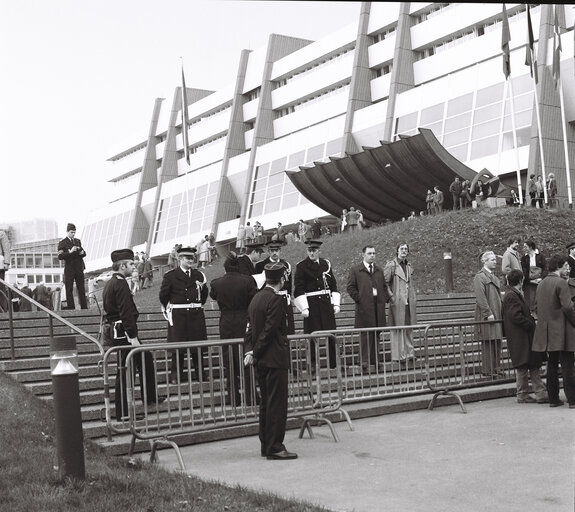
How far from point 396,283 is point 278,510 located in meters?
7.28

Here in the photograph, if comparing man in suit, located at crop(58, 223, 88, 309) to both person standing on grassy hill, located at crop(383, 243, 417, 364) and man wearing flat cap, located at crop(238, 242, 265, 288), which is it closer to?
man wearing flat cap, located at crop(238, 242, 265, 288)

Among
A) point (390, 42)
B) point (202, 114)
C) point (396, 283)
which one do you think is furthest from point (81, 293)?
point (202, 114)

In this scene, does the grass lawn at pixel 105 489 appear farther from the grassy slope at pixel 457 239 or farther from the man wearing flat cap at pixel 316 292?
the grassy slope at pixel 457 239

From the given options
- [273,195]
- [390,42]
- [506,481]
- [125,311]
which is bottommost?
[506,481]

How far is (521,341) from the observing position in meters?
9.83

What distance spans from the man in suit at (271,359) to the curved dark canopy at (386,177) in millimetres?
25548

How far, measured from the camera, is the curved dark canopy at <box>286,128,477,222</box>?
3219 centimetres

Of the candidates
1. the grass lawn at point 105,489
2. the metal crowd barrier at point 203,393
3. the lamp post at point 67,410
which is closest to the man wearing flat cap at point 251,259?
the metal crowd barrier at point 203,393

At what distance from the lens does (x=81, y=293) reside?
1571 cm

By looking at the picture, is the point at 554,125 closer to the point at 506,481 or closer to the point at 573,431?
the point at 573,431

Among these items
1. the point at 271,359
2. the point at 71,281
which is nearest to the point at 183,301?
the point at 271,359

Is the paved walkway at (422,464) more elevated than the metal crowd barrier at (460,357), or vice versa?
the metal crowd barrier at (460,357)

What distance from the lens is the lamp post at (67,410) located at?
5.75m

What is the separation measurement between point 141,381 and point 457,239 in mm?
19426
